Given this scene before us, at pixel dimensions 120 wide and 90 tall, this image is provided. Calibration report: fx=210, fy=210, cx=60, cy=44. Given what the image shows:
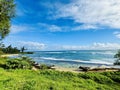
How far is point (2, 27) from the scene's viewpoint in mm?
30578

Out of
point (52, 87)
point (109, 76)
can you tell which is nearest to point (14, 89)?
point (52, 87)

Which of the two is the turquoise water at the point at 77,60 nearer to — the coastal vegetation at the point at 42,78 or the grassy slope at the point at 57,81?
the coastal vegetation at the point at 42,78

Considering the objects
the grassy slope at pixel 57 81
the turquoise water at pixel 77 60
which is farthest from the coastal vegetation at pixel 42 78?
the turquoise water at pixel 77 60

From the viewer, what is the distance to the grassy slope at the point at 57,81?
1369cm

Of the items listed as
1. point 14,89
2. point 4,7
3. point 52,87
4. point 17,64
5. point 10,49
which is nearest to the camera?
point 14,89

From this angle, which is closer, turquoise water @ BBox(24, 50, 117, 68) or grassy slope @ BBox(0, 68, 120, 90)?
grassy slope @ BBox(0, 68, 120, 90)

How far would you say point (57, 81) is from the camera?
16875mm

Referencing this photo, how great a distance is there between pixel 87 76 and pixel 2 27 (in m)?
16.3

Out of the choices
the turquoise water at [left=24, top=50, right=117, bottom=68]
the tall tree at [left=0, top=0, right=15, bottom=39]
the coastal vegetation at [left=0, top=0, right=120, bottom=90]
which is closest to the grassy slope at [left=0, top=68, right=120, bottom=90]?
the coastal vegetation at [left=0, top=0, right=120, bottom=90]

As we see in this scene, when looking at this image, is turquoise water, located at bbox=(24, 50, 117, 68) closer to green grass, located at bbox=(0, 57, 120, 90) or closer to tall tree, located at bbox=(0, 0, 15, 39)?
tall tree, located at bbox=(0, 0, 15, 39)

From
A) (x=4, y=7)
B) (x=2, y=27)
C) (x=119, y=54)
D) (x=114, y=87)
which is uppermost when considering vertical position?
(x=4, y=7)

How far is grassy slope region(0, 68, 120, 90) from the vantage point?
1369cm

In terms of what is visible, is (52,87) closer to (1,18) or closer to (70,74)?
(70,74)

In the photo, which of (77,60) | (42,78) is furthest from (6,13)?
(77,60)
